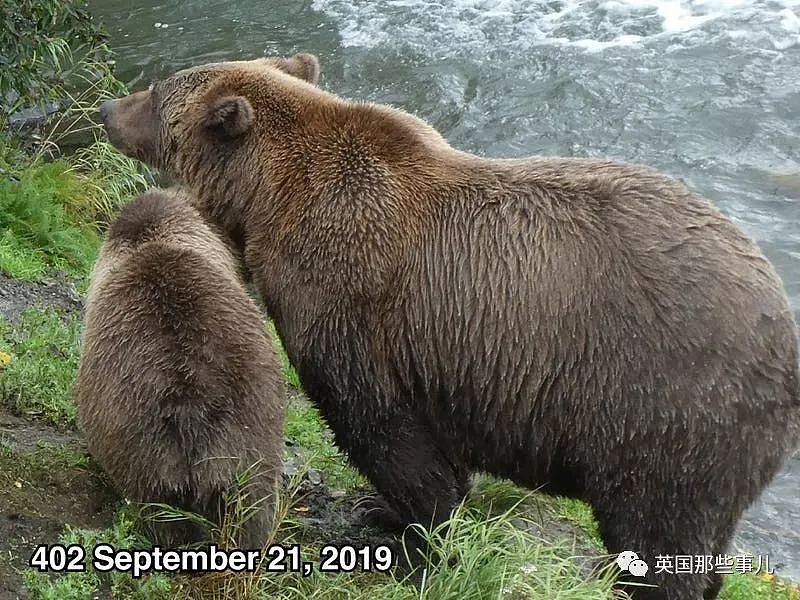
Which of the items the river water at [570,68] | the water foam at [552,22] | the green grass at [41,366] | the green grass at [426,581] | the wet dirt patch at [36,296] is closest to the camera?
the green grass at [426,581]

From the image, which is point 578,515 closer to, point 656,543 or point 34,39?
point 656,543

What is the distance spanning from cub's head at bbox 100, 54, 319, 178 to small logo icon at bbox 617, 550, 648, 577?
8.56 feet

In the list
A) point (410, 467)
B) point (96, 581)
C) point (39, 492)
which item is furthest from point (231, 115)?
point (96, 581)

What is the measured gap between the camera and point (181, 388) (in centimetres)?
430

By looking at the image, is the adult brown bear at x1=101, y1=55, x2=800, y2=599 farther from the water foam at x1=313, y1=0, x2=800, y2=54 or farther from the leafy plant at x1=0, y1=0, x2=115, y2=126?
the water foam at x1=313, y1=0, x2=800, y2=54

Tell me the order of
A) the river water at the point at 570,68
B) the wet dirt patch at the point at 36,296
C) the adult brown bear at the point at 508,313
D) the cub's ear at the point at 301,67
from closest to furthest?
1. the adult brown bear at the point at 508,313
2. the cub's ear at the point at 301,67
3. the wet dirt patch at the point at 36,296
4. the river water at the point at 570,68

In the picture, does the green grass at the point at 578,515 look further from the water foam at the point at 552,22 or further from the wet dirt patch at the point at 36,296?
the water foam at the point at 552,22

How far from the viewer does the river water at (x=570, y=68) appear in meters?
10.9

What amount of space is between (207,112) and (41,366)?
216cm

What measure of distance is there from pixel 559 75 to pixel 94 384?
30.3 feet

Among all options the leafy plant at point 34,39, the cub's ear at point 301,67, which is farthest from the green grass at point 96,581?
the leafy plant at point 34,39

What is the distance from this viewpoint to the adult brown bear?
421 centimetres

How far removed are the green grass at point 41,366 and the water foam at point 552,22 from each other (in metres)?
8.20

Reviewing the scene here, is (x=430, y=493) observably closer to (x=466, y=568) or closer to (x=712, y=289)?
(x=466, y=568)
